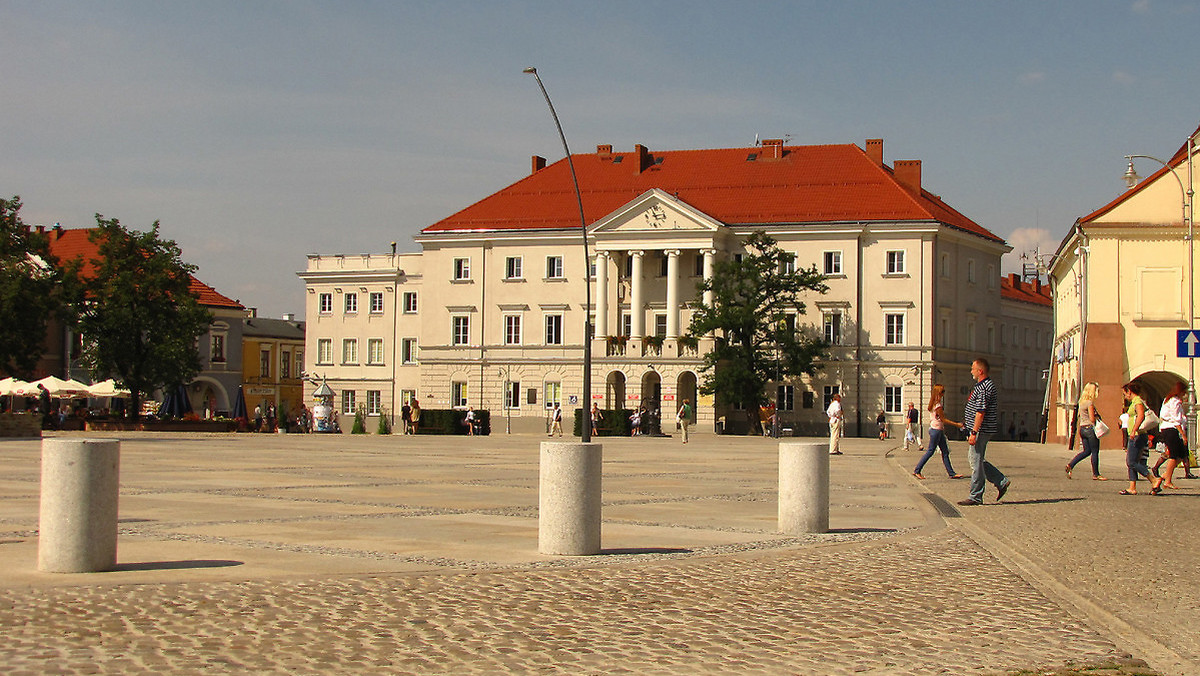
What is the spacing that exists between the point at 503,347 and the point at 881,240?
24.3m

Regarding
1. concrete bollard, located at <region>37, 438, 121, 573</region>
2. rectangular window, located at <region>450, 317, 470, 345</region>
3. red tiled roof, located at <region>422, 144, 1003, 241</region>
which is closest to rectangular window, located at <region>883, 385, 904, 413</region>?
red tiled roof, located at <region>422, 144, 1003, 241</region>

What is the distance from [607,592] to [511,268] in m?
77.9

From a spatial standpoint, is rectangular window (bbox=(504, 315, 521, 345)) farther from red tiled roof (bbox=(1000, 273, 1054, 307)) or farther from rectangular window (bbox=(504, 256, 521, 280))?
red tiled roof (bbox=(1000, 273, 1054, 307))

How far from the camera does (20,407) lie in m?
88.8

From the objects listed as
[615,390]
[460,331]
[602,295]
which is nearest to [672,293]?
[602,295]

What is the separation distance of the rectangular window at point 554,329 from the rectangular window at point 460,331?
18.3ft

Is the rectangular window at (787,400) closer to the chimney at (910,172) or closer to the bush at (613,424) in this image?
the bush at (613,424)

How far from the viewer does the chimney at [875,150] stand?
287 feet

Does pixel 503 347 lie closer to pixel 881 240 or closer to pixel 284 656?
pixel 881 240

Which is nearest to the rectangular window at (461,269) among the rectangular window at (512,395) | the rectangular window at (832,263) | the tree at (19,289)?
the rectangular window at (512,395)

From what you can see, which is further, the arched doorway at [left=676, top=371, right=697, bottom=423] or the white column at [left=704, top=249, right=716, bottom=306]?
the white column at [left=704, top=249, right=716, bottom=306]

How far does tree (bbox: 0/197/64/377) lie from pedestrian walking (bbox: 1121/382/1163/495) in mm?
48138

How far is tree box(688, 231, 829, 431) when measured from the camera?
247 ft

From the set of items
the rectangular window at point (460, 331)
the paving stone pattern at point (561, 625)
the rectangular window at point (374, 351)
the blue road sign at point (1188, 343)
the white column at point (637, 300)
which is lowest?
the paving stone pattern at point (561, 625)
